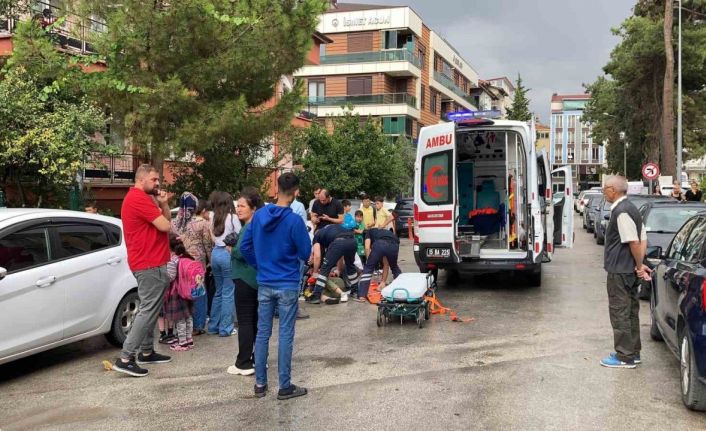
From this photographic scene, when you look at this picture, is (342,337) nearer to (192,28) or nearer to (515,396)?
(515,396)

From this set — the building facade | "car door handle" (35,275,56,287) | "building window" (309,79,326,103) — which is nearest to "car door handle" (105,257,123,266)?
"car door handle" (35,275,56,287)

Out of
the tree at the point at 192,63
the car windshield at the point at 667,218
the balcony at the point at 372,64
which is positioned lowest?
the car windshield at the point at 667,218

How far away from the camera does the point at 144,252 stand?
5.90m

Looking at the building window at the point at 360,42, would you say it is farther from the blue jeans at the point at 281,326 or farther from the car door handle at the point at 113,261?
the blue jeans at the point at 281,326

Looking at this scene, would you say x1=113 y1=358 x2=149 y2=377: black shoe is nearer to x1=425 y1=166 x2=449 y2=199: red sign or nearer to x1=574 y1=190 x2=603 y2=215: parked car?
x1=425 y1=166 x2=449 y2=199: red sign

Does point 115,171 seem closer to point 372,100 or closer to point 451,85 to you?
point 372,100

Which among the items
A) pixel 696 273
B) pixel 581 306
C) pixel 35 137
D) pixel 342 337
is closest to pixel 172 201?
pixel 35 137

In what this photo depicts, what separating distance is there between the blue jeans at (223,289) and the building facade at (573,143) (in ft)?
376

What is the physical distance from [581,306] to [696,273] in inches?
188

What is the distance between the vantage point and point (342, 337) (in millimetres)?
7676

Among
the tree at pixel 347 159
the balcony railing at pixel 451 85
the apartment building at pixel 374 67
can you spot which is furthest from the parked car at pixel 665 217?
the balcony railing at pixel 451 85

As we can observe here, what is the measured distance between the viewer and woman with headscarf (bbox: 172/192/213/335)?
7.75 m

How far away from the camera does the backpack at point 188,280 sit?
23.0 feet

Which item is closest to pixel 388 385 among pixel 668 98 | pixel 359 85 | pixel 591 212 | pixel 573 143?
pixel 591 212
